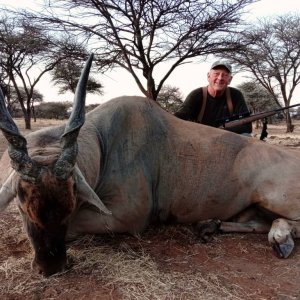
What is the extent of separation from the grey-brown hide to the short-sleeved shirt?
59.2 inches

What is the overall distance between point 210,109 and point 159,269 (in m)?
3.10

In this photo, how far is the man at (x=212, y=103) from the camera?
5.55m

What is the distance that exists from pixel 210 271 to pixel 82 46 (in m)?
14.0

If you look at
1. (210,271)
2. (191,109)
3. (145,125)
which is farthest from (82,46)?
(210,271)

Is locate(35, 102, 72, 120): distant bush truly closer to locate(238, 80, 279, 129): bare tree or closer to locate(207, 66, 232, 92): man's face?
locate(238, 80, 279, 129): bare tree

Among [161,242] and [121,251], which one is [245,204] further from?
[121,251]

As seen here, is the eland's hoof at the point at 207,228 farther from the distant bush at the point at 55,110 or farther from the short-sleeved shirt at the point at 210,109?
the distant bush at the point at 55,110

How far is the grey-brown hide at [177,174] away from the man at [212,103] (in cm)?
153

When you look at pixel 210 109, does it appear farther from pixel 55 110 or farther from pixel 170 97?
pixel 55 110

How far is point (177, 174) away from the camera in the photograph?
3.82 metres

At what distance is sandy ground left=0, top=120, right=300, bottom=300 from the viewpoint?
263 centimetres

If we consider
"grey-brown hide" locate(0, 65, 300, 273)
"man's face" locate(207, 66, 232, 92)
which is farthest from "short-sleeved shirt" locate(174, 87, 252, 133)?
"grey-brown hide" locate(0, 65, 300, 273)

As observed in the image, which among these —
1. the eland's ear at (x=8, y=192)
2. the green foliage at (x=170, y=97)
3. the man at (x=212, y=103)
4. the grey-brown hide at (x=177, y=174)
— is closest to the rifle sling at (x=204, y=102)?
the man at (x=212, y=103)

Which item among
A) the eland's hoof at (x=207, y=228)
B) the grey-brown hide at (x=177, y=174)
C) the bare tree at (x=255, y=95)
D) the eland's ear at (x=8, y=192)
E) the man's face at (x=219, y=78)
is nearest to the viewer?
the eland's ear at (x=8, y=192)
